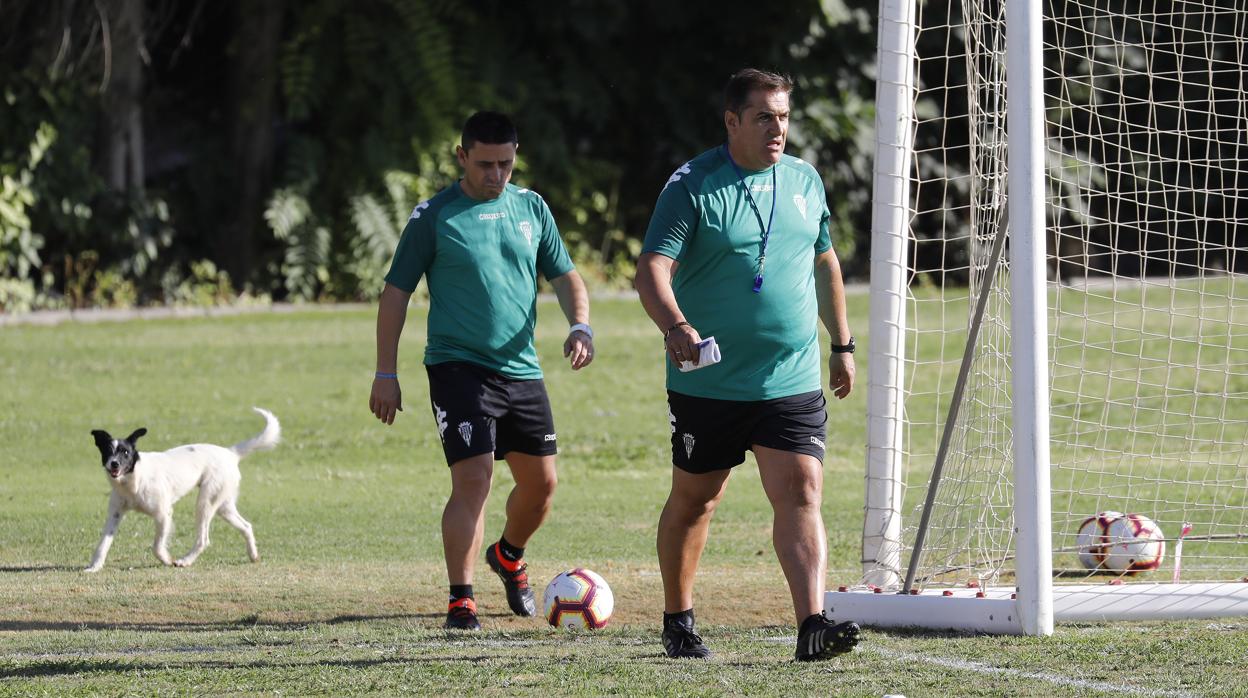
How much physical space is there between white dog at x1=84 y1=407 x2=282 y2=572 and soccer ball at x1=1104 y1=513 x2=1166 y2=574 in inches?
174

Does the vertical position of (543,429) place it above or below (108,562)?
above

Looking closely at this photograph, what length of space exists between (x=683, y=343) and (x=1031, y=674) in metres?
1.63

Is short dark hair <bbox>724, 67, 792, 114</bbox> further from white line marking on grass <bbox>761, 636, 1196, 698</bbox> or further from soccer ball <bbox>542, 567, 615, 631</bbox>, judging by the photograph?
soccer ball <bbox>542, 567, 615, 631</bbox>

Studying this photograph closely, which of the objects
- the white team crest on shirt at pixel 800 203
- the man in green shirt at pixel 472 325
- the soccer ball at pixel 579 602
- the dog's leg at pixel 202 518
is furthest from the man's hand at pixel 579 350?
the dog's leg at pixel 202 518

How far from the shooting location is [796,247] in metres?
5.74

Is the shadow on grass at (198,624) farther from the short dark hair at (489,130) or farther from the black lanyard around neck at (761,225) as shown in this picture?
the black lanyard around neck at (761,225)

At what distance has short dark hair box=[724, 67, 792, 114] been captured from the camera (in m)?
5.60

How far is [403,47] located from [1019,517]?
1735 cm

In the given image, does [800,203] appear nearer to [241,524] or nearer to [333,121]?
[241,524]

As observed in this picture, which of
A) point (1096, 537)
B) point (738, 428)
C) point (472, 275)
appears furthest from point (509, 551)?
point (1096, 537)

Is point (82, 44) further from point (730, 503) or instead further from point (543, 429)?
point (543, 429)

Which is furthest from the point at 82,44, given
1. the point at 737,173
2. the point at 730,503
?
the point at 737,173

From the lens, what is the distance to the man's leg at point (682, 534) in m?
5.84

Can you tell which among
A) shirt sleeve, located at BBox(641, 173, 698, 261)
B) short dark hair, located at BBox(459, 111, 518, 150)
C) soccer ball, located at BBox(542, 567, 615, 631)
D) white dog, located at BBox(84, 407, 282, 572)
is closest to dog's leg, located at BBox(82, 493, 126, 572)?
white dog, located at BBox(84, 407, 282, 572)
